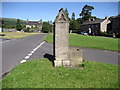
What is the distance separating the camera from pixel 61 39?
7445 millimetres

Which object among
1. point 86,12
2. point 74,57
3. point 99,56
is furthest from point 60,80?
point 86,12

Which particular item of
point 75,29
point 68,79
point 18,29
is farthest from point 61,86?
point 18,29

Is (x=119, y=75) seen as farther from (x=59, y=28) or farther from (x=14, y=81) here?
(x=14, y=81)

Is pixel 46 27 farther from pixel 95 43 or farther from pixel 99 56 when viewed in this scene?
pixel 99 56

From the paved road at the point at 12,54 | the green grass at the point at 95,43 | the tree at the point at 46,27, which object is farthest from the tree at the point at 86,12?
the paved road at the point at 12,54

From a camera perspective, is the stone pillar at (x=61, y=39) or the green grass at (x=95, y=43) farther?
the green grass at (x=95, y=43)

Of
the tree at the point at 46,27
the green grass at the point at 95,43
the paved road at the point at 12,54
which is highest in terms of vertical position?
the tree at the point at 46,27

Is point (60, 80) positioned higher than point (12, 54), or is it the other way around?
point (12, 54)

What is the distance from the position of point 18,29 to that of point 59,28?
284 feet

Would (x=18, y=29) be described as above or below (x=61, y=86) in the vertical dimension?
above

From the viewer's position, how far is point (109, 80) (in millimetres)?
A: 5281

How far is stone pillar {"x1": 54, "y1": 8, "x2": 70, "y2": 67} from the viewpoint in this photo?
7.42m

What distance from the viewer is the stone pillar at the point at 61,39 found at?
292 inches

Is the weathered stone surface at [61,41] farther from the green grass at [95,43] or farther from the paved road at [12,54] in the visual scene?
the green grass at [95,43]
